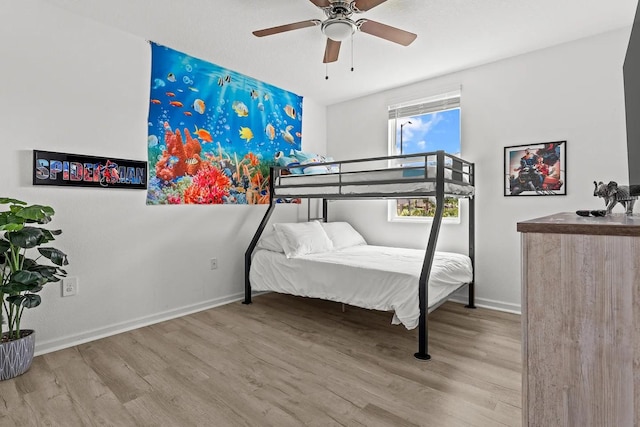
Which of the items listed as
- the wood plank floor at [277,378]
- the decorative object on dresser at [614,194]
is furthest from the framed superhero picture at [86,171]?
the decorative object on dresser at [614,194]

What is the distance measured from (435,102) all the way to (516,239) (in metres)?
1.64

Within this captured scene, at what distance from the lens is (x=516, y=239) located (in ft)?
10.6

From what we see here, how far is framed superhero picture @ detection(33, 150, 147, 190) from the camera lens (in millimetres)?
2355

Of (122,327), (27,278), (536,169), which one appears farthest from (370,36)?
(122,327)

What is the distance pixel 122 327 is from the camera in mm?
2756

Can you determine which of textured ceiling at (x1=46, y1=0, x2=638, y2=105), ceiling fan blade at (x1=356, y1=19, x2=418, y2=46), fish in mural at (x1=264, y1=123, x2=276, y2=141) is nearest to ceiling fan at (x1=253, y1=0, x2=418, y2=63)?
ceiling fan blade at (x1=356, y1=19, x2=418, y2=46)

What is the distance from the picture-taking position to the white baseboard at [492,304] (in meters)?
3.21

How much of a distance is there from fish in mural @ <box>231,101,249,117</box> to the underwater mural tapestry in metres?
0.01

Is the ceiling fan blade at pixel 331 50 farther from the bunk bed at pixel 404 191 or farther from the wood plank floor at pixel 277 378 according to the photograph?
the wood plank floor at pixel 277 378

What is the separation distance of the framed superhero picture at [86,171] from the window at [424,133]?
2706 millimetres

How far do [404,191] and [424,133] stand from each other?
1.45 meters

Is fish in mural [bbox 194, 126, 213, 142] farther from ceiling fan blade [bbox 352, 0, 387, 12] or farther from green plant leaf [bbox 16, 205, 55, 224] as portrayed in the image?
ceiling fan blade [bbox 352, 0, 387, 12]

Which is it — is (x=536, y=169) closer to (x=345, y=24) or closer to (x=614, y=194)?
(x=614, y=194)

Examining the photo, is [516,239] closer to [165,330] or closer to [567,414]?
[567,414]
